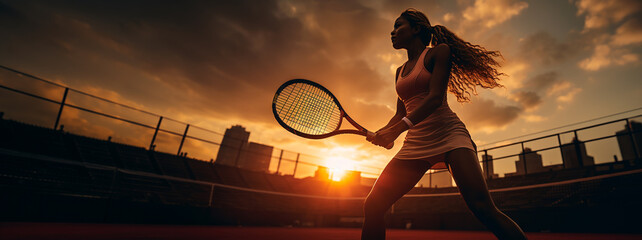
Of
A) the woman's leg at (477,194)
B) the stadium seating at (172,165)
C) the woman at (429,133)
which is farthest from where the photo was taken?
the stadium seating at (172,165)

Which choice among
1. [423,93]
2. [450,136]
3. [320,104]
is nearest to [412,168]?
[450,136]

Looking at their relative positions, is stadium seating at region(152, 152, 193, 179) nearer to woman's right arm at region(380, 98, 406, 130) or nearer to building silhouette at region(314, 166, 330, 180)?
building silhouette at region(314, 166, 330, 180)

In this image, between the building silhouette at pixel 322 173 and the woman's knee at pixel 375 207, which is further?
the building silhouette at pixel 322 173

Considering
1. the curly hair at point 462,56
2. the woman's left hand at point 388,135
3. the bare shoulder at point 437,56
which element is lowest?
the woman's left hand at point 388,135

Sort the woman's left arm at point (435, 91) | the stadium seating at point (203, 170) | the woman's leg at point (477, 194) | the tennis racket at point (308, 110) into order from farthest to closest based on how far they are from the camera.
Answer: the stadium seating at point (203, 170) → the tennis racket at point (308, 110) → the woman's left arm at point (435, 91) → the woman's leg at point (477, 194)

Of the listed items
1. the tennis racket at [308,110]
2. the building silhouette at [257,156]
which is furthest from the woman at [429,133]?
the building silhouette at [257,156]

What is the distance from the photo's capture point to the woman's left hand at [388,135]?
198cm

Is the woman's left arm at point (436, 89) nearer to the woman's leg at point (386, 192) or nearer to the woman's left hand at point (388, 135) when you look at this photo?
the woman's left hand at point (388, 135)

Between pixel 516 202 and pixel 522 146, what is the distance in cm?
411

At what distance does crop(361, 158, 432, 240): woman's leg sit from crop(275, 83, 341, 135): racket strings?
1.46 metres

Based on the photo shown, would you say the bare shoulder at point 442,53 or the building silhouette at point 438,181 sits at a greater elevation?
the building silhouette at point 438,181

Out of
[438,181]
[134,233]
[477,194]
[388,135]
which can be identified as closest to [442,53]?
[388,135]

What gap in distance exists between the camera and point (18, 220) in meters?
7.48

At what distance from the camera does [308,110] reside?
11.8ft
